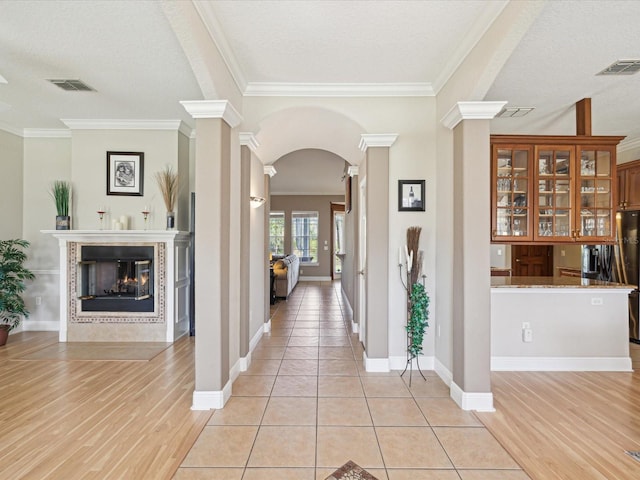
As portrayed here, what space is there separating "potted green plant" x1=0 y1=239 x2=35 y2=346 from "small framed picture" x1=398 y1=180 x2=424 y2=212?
4965mm

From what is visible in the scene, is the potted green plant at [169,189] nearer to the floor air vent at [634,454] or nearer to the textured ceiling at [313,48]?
the textured ceiling at [313,48]

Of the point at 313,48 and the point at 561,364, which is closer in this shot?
the point at 313,48

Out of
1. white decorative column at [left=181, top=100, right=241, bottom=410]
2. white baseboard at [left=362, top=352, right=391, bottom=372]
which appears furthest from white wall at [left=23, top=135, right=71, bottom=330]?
white baseboard at [left=362, top=352, right=391, bottom=372]

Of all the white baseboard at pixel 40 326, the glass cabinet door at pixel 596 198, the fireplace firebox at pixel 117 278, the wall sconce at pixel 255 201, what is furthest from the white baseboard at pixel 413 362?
the white baseboard at pixel 40 326

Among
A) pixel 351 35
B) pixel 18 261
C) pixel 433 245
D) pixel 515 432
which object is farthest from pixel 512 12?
pixel 18 261

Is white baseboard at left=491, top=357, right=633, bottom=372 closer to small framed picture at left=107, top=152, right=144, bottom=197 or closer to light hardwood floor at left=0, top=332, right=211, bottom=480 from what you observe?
light hardwood floor at left=0, top=332, right=211, bottom=480

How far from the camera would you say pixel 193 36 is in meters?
2.29

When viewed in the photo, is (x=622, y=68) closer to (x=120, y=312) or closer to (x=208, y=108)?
(x=208, y=108)

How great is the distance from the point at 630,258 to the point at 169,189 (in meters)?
6.28

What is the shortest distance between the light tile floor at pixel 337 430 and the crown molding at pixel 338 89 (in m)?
2.86

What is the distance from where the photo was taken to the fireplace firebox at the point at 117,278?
4664 millimetres

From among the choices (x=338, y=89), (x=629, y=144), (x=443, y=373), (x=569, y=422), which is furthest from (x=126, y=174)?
(x=629, y=144)

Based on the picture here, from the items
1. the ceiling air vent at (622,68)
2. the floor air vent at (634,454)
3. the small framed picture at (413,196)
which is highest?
the ceiling air vent at (622,68)

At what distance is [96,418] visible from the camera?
2645mm
